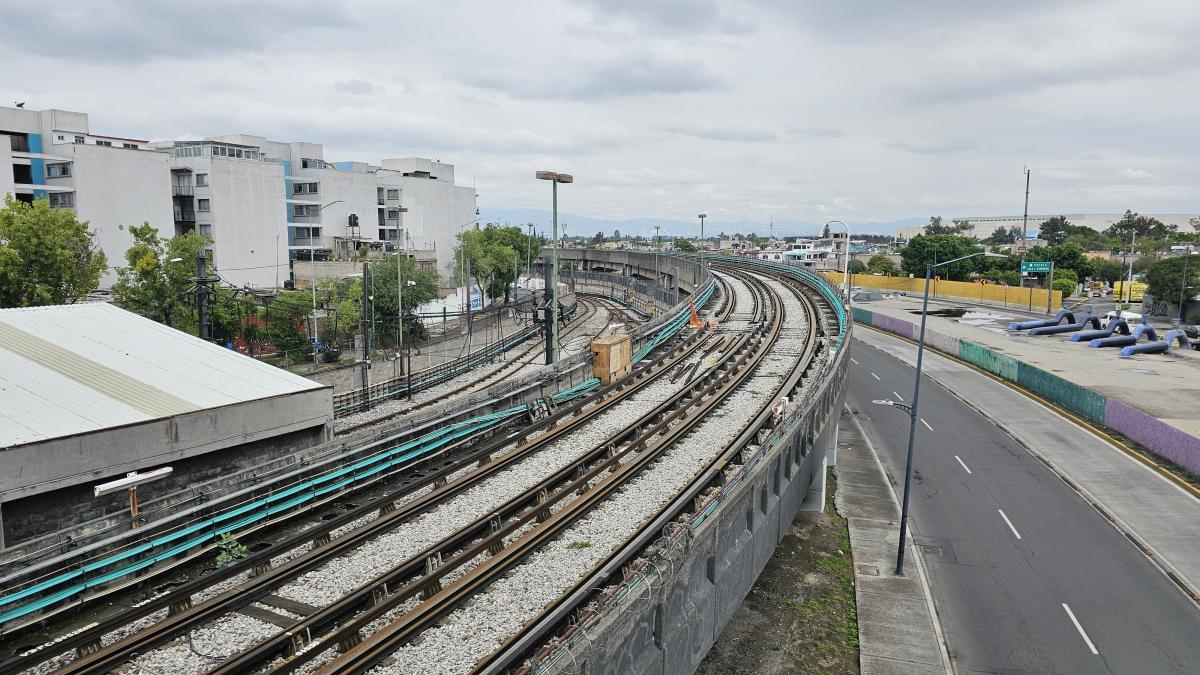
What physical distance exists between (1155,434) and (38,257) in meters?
51.5

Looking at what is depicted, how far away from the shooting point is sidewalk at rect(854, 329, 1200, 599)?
23.2 m

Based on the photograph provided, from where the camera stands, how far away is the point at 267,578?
521 inches

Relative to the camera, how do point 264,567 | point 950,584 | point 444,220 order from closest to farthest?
1. point 264,567
2. point 950,584
3. point 444,220

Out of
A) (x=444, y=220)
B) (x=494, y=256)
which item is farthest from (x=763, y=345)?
(x=444, y=220)

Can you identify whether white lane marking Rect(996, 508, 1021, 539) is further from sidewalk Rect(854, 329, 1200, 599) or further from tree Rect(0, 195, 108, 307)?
tree Rect(0, 195, 108, 307)

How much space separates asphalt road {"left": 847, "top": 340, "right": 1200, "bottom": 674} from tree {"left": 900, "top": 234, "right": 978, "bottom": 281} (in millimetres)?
81109

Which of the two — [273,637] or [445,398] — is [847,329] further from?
[273,637]

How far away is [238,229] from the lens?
66312mm

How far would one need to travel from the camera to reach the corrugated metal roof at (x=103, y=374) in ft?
59.1

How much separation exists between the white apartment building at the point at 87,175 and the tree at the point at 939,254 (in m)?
97.4

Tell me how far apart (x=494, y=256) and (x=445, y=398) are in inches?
1655

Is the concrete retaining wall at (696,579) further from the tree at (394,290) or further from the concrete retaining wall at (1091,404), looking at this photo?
the tree at (394,290)

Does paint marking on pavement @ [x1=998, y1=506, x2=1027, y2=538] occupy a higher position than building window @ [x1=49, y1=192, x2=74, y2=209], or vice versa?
building window @ [x1=49, y1=192, x2=74, y2=209]

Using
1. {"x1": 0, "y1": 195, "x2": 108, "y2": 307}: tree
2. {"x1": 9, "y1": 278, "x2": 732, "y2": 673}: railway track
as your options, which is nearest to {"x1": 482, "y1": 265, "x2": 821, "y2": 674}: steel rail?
{"x1": 9, "y1": 278, "x2": 732, "y2": 673}: railway track
